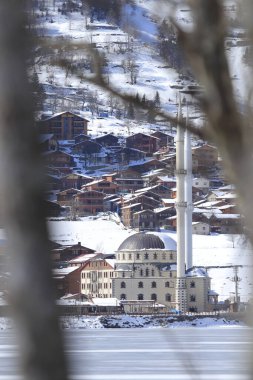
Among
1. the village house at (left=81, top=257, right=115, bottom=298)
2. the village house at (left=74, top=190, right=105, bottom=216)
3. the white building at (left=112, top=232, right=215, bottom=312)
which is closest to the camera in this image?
the white building at (left=112, top=232, right=215, bottom=312)

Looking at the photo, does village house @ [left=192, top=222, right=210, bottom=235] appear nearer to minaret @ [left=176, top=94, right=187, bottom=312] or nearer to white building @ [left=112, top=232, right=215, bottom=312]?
white building @ [left=112, top=232, right=215, bottom=312]

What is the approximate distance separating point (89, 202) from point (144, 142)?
3.96m

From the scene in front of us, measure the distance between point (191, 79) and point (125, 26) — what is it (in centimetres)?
12

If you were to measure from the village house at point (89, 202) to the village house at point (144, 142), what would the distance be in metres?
2.69

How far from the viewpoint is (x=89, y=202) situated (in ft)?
184

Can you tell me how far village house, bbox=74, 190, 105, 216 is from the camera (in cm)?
5494

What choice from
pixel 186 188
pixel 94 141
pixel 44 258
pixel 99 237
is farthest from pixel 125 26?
pixel 94 141

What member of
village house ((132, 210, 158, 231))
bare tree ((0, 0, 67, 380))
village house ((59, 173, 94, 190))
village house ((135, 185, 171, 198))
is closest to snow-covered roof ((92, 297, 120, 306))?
village house ((132, 210, 158, 231))

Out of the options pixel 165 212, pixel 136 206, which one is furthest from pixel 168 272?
pixel 136 206

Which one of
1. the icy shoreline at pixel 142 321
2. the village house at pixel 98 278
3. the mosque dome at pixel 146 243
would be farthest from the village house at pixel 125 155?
the icy shoreline at pixel 142 321

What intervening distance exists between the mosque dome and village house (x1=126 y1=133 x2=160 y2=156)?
10136mm

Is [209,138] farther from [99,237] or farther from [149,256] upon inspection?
[99,237]

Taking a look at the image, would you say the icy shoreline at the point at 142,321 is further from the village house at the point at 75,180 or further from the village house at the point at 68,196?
the village house at the point at 75,180

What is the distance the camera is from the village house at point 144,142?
5446 cm
